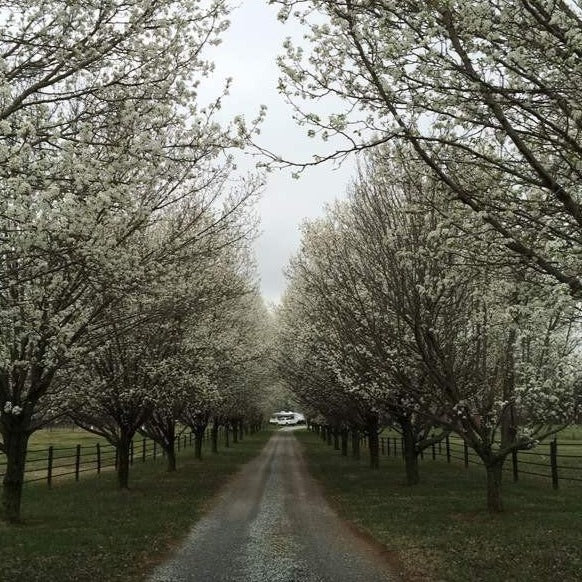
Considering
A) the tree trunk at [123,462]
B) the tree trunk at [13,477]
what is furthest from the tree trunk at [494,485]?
the tree trunk at [123,462]

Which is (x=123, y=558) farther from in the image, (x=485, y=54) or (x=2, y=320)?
(x=485, y=54)

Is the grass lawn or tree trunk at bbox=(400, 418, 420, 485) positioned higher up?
tree trunk at bbox=(400, 418, 420, 485)

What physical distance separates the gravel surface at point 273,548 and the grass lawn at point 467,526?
24.9 inches

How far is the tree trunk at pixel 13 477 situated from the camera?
12.9 m

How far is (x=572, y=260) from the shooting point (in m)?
6.41

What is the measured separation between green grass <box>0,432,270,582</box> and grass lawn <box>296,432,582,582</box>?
4.12 meters

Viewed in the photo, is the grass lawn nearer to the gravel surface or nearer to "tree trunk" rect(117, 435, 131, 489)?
the gravel surface

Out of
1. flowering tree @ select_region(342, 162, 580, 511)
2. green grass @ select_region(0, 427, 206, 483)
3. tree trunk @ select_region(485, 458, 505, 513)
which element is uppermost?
flowering tree @ select_region(342, 162, 580, 511)

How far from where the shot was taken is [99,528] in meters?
12.4

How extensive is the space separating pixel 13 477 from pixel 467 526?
9.68m

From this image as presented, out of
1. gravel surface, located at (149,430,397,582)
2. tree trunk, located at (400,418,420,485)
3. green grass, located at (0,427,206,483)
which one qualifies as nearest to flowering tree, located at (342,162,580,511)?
gravel surface, located at (149,430,397,582)

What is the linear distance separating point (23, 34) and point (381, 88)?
13.3 ft

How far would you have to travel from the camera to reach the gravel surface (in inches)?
354

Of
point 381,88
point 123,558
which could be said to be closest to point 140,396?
point 123,558
